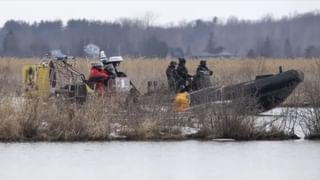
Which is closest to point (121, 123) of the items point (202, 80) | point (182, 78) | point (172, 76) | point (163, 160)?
point (163, 160)

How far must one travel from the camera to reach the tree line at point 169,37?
364 ft

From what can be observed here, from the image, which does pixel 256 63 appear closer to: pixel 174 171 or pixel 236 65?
pixel 236 65

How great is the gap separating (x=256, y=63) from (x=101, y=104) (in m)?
18.5

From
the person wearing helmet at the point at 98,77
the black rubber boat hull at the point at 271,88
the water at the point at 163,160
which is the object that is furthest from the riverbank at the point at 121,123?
the black rubber boat hull at the point at 271,88

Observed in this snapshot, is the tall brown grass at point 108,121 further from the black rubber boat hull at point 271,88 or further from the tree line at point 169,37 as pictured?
the tree line at point 169,37

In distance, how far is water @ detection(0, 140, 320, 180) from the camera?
14578mm

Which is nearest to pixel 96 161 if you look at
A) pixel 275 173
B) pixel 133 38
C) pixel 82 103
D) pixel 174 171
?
pixel 174 171

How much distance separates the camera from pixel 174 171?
49.6 feet

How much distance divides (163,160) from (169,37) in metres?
115

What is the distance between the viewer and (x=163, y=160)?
16.7 metres

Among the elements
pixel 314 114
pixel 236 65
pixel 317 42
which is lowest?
pixel 314 114

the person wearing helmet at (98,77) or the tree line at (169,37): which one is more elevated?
the tree line at (169,37)

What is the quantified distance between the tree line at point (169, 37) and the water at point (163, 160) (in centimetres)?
8194

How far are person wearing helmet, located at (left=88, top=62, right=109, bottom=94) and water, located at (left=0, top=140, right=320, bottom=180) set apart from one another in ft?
16.2
